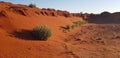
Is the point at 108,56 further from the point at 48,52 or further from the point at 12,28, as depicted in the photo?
the point at 12,28

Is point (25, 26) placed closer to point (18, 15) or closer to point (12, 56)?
point (18, 15)

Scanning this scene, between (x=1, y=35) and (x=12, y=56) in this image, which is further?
(x=1, y=35)

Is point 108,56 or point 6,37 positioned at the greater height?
point 6,37

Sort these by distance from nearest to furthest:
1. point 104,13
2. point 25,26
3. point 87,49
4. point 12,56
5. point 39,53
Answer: point 12,56 < point 39,53 < point 87,49 < point 25,26 < point 104,13

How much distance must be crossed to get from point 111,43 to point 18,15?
7343 mm

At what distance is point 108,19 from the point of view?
3809cm

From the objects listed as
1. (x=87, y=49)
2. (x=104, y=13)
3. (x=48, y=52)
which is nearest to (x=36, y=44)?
(x=48, y=52)

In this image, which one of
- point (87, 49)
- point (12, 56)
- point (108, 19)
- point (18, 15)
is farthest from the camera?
point (108, 19)

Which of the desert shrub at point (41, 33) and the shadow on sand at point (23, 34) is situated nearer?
the shadow on sand at point (23, 34)

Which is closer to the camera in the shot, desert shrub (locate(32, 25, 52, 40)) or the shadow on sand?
the shadow on sand

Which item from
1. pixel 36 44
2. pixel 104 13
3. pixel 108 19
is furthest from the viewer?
pixel 104 13

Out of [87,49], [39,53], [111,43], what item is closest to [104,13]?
[111,43]

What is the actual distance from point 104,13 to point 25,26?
90.7ft

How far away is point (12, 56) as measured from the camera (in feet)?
34.9
